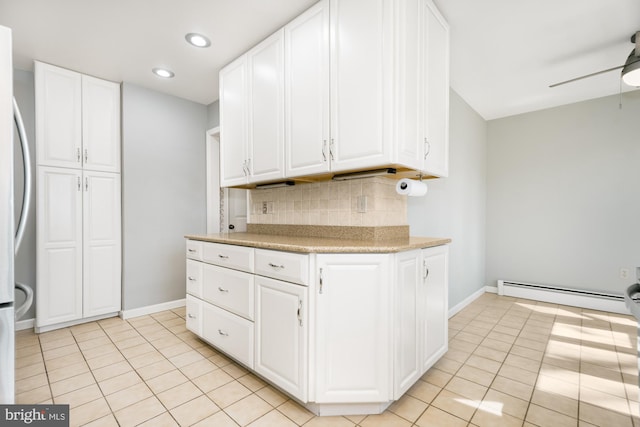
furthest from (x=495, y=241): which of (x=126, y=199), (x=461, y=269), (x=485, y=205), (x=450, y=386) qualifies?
(x=126, y=199)

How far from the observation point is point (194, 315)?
248 cm

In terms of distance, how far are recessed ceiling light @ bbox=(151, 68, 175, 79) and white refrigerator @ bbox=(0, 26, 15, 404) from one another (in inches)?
75.9

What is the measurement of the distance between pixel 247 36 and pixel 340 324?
2.27 m

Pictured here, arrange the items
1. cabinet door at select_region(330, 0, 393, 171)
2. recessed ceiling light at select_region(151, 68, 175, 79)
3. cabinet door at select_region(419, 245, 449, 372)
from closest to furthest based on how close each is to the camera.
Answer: cabinet door at select_region(330, 0, 393, 171)
cabinet door at select_region(419, 245, 449, 372)
recessed ceiling light at select_region(151, 68, 175, 79)

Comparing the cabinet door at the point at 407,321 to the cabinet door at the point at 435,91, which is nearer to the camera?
the cabinet door at the point at 407,321

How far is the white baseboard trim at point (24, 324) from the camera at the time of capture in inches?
107

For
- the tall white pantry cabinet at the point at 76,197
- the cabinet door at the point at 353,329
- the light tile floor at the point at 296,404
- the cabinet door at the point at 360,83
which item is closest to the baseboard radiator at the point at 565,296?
the light tile floor at the point at 296,404

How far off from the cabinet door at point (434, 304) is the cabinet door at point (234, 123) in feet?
5.54

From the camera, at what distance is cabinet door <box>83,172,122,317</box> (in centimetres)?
293

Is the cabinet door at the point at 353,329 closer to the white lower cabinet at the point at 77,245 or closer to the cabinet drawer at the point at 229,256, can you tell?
the cabinet drawer at the point at 229,256

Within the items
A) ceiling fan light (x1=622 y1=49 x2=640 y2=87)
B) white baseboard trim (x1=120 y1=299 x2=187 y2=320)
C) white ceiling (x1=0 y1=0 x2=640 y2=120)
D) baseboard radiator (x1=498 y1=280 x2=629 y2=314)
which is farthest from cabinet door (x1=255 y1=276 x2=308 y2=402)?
baseboard radiator (x1=498 y1=280 x2=629 y2=314)

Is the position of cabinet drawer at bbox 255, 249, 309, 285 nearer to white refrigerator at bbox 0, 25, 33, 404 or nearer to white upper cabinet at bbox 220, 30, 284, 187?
white upper cabinet at bbox 220, 30, 284, 187

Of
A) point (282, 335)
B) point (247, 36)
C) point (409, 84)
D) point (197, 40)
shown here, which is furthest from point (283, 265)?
point (197, 40)

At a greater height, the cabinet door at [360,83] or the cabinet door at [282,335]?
the cabinet door at [360,83]
